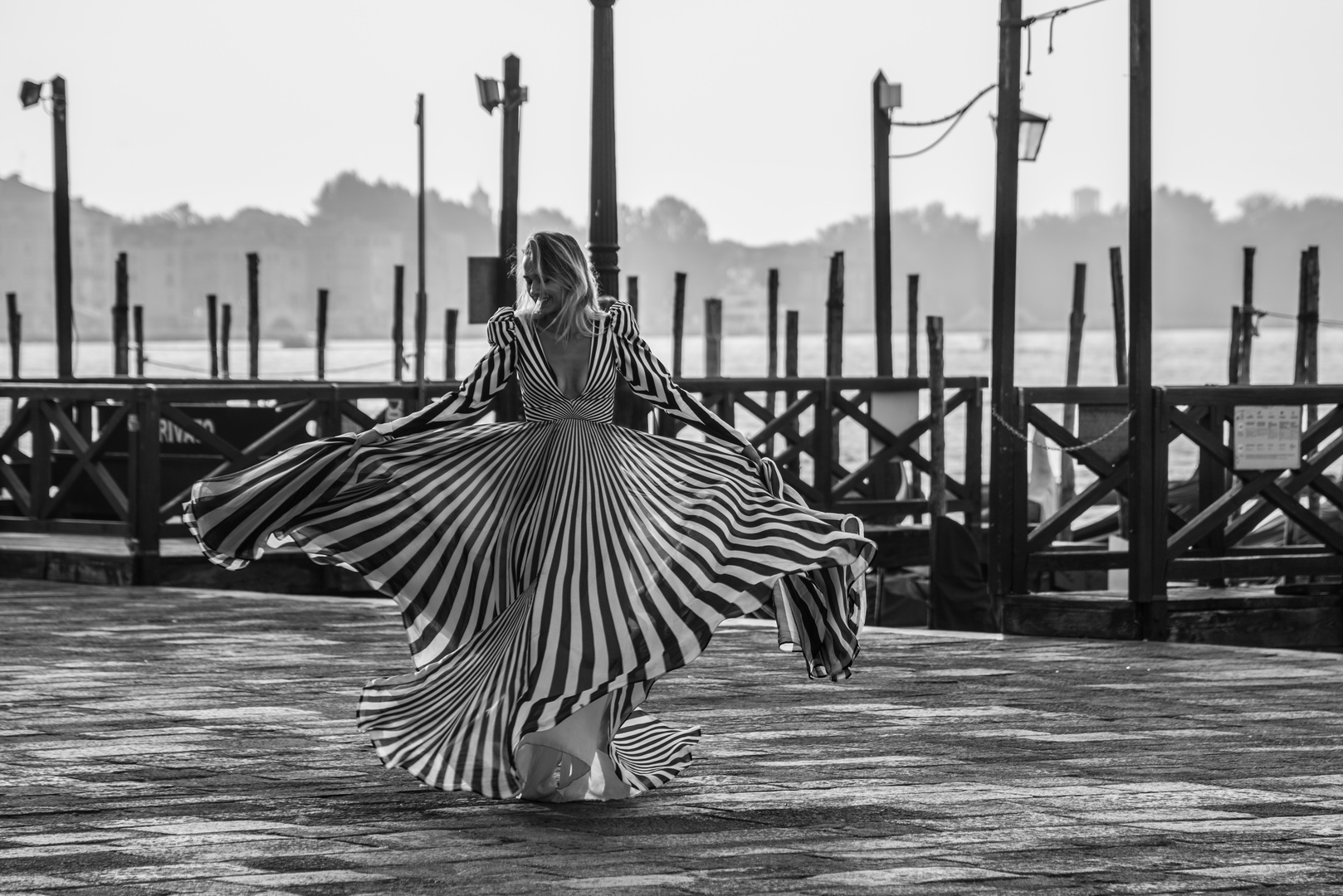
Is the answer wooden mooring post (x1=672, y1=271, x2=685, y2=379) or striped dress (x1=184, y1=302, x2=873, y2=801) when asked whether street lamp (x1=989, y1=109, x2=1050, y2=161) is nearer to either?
striped dress (x1=184, y1=302, x2=873, y2=801)

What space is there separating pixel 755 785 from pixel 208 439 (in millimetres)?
6639

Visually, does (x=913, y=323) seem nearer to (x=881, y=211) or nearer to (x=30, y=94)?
(x=881, y=211)

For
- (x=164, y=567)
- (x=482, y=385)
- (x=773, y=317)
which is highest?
(x=773, y=317)

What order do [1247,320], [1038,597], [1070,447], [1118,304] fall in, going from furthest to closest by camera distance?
[1118,304]
[1247,320]
[1070,447]
[1038,597]

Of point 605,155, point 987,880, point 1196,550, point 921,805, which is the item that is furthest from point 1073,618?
point 987,880

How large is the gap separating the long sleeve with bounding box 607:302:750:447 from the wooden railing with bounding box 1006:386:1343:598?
164 inches

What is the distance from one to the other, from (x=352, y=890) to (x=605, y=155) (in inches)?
208

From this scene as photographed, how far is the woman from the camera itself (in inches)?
196

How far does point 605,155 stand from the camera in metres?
8.95

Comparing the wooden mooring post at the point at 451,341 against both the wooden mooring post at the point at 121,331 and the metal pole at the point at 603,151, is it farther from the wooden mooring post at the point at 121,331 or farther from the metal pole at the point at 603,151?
the metal pole at the point at 603,151

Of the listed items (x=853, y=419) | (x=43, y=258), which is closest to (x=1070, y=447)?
(x=853, y=419)

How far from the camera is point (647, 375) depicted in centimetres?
546

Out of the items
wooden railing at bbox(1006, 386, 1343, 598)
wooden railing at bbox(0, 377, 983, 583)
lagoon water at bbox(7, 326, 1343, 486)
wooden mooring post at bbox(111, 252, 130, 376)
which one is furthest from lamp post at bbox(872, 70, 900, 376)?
lagoon water at bbox(7, 326, 1343, 486)

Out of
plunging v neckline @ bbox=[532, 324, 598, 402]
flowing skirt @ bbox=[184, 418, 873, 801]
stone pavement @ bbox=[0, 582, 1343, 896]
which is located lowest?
stone pavement @ bbox=[0, 582, 1343, 896]
